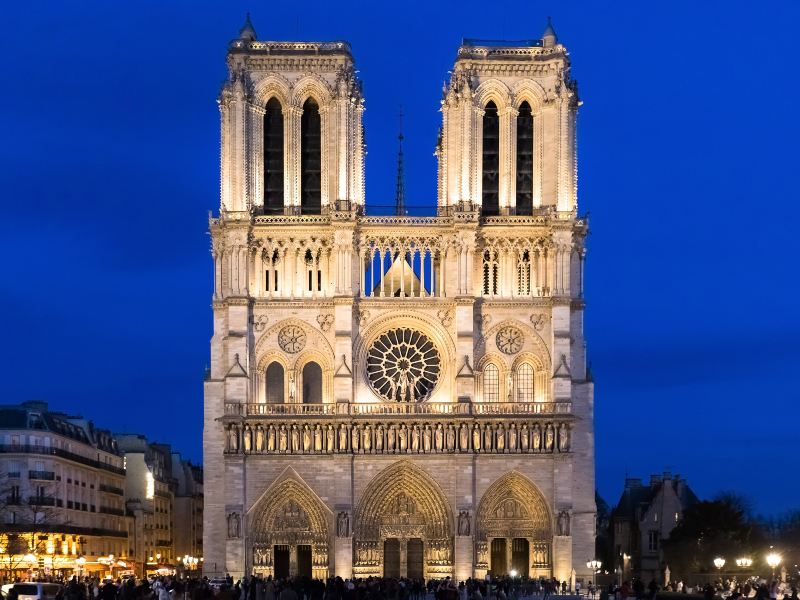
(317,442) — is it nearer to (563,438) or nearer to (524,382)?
(524,382)

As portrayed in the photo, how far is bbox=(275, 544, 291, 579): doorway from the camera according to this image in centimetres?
6488

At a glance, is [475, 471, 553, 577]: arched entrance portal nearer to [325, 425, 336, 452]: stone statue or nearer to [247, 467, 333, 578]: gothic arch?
[247, 467, 333, 578]: gothic arch

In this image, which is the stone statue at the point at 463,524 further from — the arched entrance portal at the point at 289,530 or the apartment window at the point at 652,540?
the apartment window at the point at 652,540

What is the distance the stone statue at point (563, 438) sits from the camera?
212 ft

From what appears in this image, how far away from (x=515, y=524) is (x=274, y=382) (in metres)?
11.1

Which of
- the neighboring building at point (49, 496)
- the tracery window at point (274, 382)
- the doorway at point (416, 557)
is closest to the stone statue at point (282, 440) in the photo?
the tracery window at point (274, 382)

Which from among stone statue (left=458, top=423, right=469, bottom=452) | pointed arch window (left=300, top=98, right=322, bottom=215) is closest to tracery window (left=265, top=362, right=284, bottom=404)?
pointed arch window (left=300, top=98, right=322, bottom=215)

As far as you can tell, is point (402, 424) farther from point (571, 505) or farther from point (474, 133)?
point (474, 133)

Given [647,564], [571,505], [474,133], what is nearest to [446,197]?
[474,133]

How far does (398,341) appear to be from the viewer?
67.0 meters

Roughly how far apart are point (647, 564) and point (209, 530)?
1097 inches

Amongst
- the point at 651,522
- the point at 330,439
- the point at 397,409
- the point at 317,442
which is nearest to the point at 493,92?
the point at 397,409

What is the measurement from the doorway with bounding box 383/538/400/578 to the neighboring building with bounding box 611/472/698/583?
2018 cm

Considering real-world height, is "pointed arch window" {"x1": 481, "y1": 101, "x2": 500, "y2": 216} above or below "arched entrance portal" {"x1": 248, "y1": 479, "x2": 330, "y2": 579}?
above
